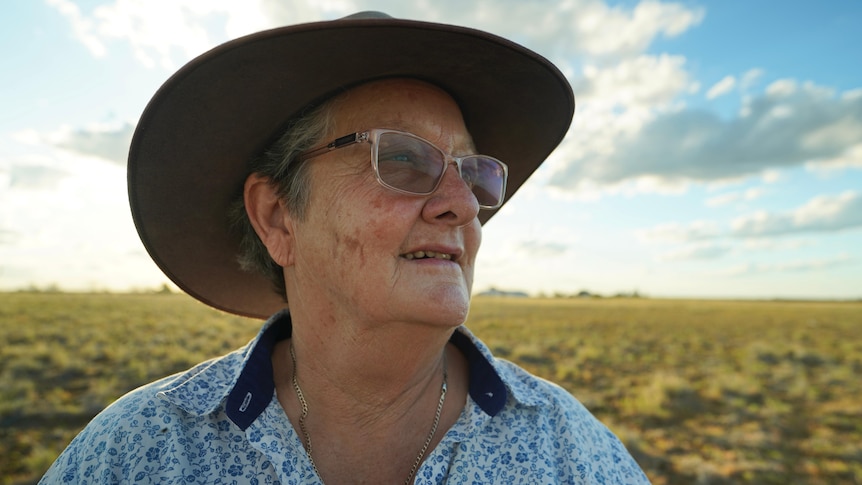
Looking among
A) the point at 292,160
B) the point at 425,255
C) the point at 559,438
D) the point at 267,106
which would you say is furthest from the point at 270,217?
the point at 559,438

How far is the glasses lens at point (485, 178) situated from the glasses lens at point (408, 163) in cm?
17

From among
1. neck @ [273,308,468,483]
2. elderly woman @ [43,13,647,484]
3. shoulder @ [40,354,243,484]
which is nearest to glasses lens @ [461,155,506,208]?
elderly woman @ [43,13,647,484]

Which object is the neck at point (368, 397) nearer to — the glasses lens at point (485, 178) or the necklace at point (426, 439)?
the necklace at point (426, 439)

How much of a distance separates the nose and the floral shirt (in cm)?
66

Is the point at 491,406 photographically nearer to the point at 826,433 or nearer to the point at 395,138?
the point at 395,138

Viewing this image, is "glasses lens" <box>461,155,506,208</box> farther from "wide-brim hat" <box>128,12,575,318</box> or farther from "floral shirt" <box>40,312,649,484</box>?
"floral shirt" <box>40,312,649,484</box>

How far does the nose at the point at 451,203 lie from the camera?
1.95m

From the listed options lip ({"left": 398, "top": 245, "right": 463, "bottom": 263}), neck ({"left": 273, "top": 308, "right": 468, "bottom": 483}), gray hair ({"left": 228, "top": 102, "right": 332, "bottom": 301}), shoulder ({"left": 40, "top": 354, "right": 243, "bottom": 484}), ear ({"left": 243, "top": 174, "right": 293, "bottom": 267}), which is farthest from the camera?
ear ({"left": 243, "top": 174, "right": 293, "bottom": 267})

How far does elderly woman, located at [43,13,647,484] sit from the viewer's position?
1850 mm

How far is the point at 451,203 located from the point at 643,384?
12.7 metres

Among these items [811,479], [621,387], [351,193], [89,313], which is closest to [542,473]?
[351,193]

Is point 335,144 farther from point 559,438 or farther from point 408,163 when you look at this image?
point 559,438

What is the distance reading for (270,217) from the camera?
7.61ft

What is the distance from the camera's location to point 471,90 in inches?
93.3
